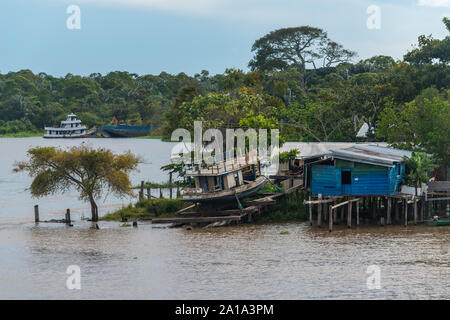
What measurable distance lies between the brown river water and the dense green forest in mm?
10186

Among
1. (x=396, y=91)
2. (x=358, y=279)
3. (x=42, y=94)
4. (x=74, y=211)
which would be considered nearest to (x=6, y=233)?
(x=74, y=211)

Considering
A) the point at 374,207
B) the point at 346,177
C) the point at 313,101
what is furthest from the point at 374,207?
the point at 313,101

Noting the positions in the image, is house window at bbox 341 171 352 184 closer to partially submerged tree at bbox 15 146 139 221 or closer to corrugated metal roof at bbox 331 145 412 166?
corrugated metal roof at bbox 331 145 412 166

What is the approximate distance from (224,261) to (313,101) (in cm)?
5202

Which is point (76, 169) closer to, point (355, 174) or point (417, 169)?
point (355, 174)

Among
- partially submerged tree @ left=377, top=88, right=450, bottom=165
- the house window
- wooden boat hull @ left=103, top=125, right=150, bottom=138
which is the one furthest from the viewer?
wooden boat hull @ left=103, top=125, right=150, bottom=138

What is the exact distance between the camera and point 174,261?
1200 inches

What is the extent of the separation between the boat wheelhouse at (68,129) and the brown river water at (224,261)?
11508 centimetres

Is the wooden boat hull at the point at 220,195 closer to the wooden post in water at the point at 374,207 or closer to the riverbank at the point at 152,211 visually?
the riverbank at the point at 152,211

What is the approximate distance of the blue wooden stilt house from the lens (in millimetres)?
36094

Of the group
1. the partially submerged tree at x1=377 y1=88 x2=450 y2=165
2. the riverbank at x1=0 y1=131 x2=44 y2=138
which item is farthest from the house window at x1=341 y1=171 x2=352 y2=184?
the riverbank at x1=0 y1=131 x2=44 y2=138

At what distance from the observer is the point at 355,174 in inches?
1432

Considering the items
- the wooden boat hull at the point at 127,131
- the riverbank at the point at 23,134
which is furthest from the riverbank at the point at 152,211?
the riverbank at the point at 23,134

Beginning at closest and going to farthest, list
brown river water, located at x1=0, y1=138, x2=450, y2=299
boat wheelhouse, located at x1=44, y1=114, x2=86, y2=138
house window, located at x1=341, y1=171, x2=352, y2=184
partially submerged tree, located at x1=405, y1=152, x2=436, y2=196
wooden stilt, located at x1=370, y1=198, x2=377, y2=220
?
brown river water, located at x1=0, y1=138, x2=450, y2=299 < house window, located at x1=341, y1=171, x2=352, y2=184 < partially submerged tree, located at x1=405, y1=152, x2=436, y2=196 < wooden stilt, located at x1=370, y1=198, x2=377, y2=220 < boat wheelhouse, located at x1=44, y1=114, x2=86, y2=138
